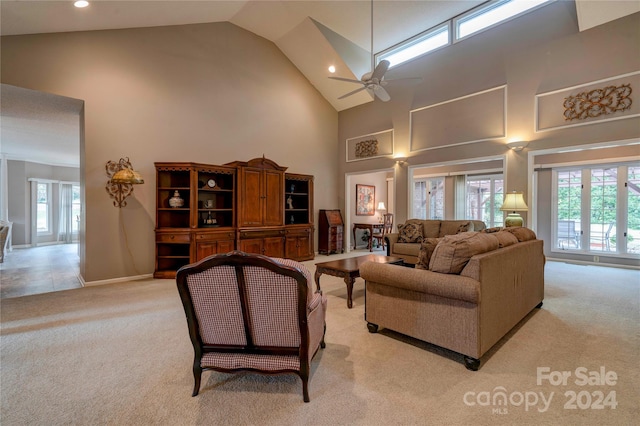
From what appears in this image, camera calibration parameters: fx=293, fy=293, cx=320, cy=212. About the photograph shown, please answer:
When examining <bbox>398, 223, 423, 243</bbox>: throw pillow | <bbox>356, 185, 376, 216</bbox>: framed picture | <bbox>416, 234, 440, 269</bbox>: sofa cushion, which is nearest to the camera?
<bbox>416, 234, 440, 269</bbox>: sofa cushion

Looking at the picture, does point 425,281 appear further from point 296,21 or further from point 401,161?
point 296,21

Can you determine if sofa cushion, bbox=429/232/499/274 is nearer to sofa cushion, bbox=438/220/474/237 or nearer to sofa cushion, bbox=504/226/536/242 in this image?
sofa cushion, bbox=504/226/536/242

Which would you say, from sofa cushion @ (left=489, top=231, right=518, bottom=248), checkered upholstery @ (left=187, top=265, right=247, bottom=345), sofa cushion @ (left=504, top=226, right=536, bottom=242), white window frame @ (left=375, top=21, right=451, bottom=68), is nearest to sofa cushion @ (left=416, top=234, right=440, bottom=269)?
sofa cushion @ (left=489, top=231, right=518, bottom=248)

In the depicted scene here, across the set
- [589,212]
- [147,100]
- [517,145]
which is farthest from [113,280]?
[589,212]

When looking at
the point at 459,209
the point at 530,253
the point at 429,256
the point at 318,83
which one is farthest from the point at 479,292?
the point at 459,209

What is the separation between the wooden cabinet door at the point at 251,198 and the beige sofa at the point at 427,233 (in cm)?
261

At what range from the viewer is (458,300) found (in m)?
2.21

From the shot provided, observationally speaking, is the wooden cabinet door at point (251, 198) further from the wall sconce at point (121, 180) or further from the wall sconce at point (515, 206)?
the wall sconce at point (515, 206)

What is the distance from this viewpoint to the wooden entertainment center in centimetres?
498

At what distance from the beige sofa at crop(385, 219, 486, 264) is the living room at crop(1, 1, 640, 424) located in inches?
34.9

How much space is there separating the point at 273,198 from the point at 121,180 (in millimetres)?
2613

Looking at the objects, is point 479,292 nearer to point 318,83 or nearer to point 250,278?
point 250,278

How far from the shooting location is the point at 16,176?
855 cm

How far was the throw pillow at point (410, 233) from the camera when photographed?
552 centimetres
